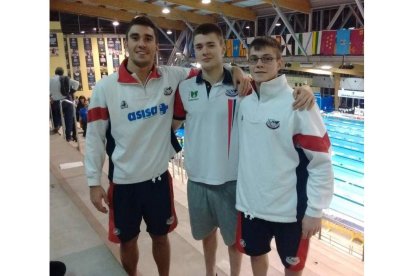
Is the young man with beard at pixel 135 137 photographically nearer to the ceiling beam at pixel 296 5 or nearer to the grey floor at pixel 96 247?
the grey floor at pixel 96 247

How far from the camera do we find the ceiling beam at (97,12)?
11.1 m

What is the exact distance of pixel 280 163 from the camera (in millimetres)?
1518

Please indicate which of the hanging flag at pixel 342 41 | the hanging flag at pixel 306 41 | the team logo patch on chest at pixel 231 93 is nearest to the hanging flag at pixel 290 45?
the hanging flag at pixel 306 41

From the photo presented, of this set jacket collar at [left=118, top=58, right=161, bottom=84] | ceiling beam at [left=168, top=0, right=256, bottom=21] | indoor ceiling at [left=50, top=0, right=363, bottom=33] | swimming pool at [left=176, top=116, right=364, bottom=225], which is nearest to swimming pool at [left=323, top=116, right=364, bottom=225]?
swimming pool at [left=176, top=116, right=364, bottom=225]

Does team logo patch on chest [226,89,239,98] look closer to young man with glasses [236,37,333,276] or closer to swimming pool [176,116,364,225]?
young man with glasses [236,37,333,276]

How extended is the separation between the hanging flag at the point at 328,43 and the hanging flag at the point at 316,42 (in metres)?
0.08

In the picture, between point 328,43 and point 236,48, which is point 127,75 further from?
point 236,48

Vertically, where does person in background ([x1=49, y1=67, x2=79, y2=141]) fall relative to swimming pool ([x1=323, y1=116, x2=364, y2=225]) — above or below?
above

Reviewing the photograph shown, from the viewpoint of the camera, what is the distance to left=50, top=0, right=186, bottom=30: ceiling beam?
36.6ft

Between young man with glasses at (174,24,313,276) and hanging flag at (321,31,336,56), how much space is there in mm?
7402

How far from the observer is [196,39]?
5.56 ft
